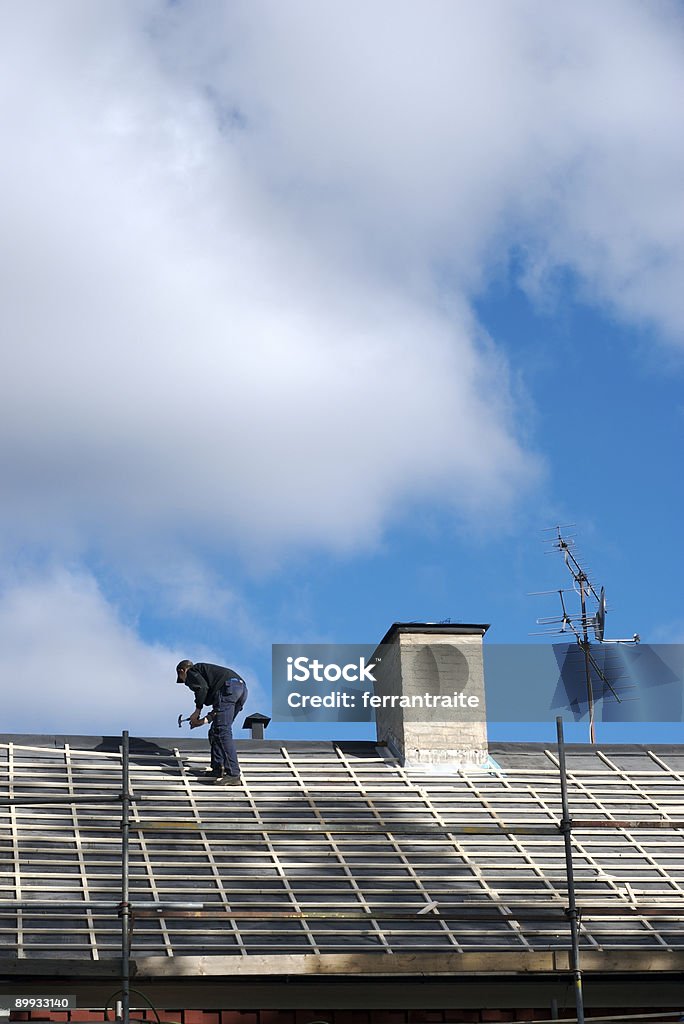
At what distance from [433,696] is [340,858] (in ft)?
12.0

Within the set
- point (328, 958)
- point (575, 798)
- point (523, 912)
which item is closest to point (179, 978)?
point (328, 958)

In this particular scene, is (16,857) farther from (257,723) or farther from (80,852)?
(257,723)

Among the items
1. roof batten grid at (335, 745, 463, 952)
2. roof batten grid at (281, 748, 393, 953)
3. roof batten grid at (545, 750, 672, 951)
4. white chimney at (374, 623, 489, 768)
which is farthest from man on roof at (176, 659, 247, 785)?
roof batten grid at (545, 750, 672, 951)

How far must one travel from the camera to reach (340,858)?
14.1 meters

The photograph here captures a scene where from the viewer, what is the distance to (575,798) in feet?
52.4

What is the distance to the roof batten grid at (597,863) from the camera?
13015 mm

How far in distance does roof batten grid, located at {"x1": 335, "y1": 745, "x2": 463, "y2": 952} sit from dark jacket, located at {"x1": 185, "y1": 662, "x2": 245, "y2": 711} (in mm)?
1620

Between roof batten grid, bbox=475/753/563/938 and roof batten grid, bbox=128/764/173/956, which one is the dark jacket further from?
roof batten grid, bbox=475/753/563/938

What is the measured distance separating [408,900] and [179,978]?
2.54 metres

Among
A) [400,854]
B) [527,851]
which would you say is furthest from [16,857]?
[527,851]

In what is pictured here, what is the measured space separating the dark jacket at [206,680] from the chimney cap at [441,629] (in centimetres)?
237

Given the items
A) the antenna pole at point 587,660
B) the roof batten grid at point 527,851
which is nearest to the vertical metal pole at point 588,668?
the antenna pole at point 587,660

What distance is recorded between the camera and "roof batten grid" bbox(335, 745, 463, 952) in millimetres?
12710

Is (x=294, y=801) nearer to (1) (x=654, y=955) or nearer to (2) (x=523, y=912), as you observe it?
(2) (x=523, y=912)
